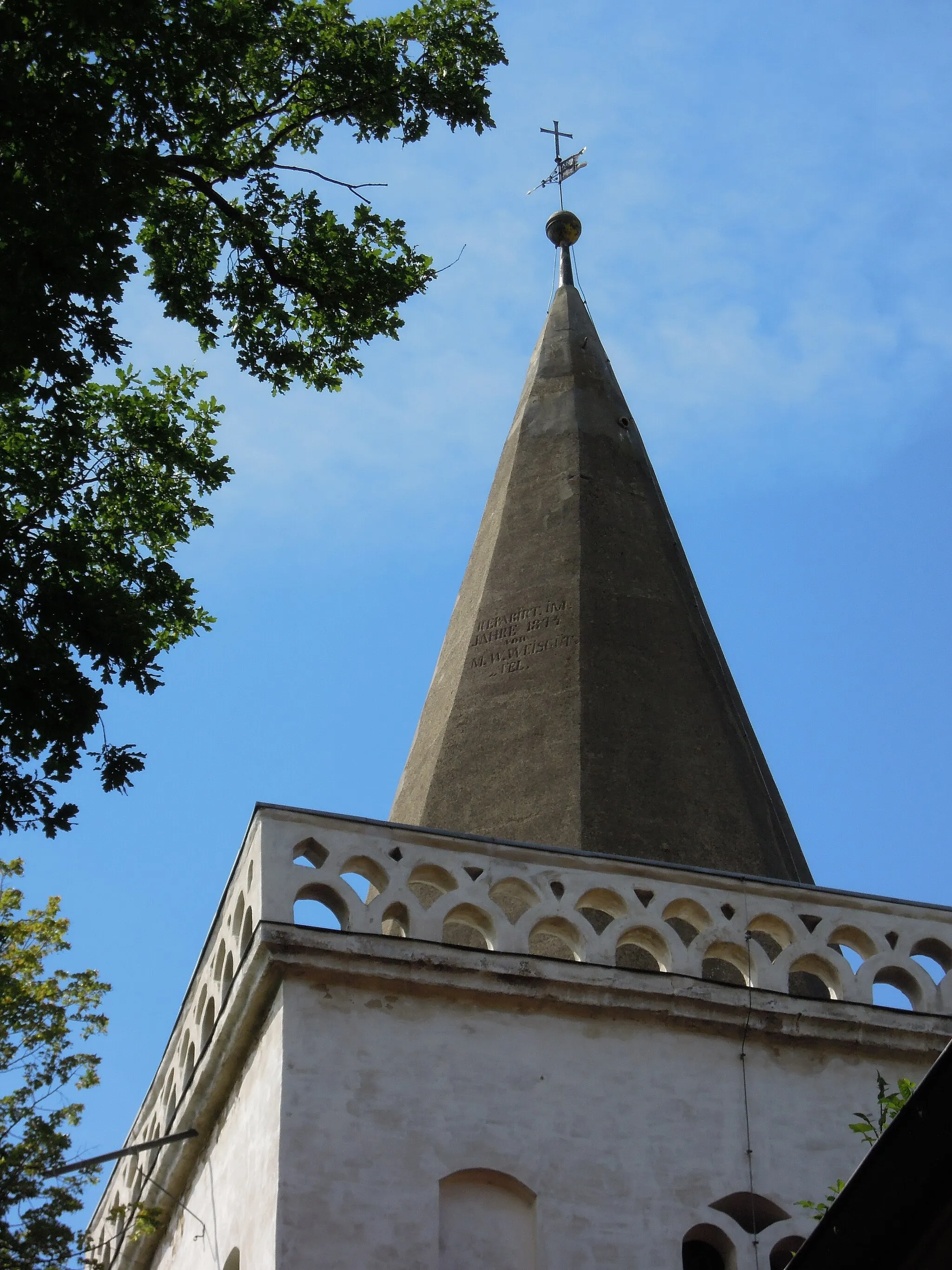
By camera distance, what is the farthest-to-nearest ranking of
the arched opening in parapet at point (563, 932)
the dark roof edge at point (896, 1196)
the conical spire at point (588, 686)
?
the conical spire at point (588, 686) < the arched opening in parapet at point (563, 932) < the dark roof edge at point (896, 1196)

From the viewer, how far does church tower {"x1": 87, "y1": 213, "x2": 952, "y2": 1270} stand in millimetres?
9812

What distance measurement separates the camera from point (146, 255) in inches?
474

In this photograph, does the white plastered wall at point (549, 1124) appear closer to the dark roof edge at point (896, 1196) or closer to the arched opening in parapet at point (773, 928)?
the arched opening in parapet at point (773, 928)

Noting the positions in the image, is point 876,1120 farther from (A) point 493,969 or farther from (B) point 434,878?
(B) point 434,878

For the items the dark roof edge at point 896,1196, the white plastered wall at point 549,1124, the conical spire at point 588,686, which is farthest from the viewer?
the conical spire at point 588,686

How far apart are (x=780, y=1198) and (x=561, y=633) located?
5072 millimetres

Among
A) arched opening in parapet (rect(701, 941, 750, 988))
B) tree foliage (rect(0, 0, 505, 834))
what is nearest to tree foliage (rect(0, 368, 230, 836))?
tree foliage (rect(0, 0, 505, 834))

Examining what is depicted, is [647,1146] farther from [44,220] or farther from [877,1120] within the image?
[44,220]

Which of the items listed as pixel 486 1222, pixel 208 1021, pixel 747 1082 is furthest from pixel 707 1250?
pixel 208 1021

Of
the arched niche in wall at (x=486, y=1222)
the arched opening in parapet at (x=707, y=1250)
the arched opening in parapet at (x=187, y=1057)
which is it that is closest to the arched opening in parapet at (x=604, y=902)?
the arched niche in wall at (x=486, y=1222)

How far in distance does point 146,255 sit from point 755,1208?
641 centimetres

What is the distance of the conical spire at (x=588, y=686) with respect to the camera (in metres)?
13.1

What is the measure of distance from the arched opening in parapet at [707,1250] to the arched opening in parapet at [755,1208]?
0.13m

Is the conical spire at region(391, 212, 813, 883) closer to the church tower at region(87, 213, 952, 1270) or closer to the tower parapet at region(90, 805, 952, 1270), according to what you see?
the church tower at region(87, 213, 952, 1270)
